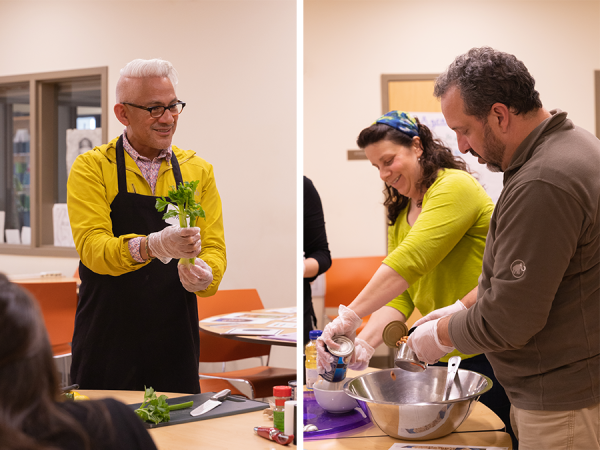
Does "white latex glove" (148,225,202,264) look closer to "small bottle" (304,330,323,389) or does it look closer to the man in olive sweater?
"small bottle" (304,330,323,389)

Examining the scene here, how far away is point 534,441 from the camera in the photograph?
1174mm

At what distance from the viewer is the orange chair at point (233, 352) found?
67.2 inches

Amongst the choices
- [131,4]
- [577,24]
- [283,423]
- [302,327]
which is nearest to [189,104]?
[131,4]

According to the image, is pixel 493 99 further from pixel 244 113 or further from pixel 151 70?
pixel 151 70

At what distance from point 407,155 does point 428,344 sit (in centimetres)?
59

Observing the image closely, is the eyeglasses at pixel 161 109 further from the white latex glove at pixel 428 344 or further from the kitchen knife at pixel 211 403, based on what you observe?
the white latex glove at pixel 428 344

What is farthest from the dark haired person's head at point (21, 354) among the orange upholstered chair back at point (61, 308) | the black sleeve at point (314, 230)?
the orange upholstered chair back at point (61, 308)

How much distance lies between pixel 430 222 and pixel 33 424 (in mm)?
1085

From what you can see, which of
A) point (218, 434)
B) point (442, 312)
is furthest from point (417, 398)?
point (218, 434)

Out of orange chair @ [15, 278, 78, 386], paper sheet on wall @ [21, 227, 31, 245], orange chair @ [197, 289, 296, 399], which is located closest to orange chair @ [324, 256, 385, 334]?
orange chair @ [197, 289, 296, 399]

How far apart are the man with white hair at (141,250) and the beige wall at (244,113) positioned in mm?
47

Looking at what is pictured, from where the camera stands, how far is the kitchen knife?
143cm

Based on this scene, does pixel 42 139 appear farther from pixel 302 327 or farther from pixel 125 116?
pixel 302 327

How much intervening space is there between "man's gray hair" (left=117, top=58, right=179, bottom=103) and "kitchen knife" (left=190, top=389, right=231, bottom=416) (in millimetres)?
974
